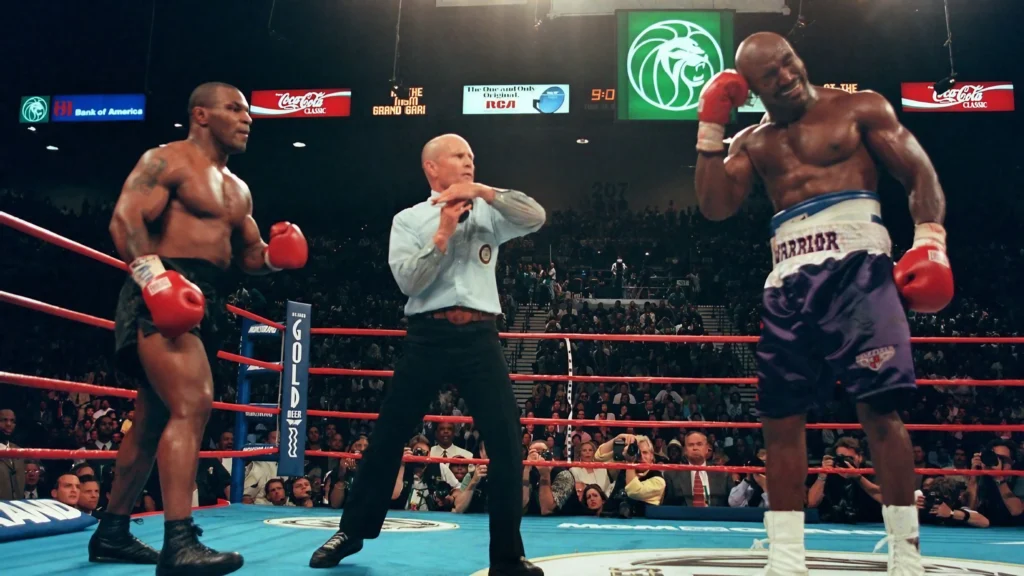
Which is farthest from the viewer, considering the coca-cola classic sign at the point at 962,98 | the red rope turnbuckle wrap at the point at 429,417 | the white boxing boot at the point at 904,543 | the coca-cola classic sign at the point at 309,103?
the coca-cola classic sign at the point at 309,103

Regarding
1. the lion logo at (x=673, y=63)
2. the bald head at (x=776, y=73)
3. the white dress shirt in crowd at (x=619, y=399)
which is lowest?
the white dress shirt in crowd at (x=619, y=399)

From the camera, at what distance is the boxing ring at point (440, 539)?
207 cm

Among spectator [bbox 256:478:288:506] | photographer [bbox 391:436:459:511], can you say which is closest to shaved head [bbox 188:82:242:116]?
photographer [bbox 391:436:459:511]

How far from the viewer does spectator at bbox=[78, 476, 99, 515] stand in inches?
150

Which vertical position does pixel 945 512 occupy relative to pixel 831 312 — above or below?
below

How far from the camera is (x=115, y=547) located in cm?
207

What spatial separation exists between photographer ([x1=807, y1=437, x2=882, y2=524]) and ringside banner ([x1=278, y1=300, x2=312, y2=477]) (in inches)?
110

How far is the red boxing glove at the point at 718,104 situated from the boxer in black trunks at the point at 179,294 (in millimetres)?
1272

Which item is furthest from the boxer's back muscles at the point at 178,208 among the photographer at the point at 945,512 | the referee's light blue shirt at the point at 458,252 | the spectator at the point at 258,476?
the photographer at the point at 945,512

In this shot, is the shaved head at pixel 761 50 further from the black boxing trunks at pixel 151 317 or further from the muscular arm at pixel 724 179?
the black boxing trunks at pixel 151 317

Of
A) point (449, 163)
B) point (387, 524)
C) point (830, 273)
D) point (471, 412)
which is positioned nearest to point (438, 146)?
point (449, 163)

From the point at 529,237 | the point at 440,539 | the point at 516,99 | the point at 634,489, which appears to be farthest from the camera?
A: the point at 529,237

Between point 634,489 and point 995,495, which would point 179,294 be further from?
point 995,495

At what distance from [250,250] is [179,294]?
608mm
